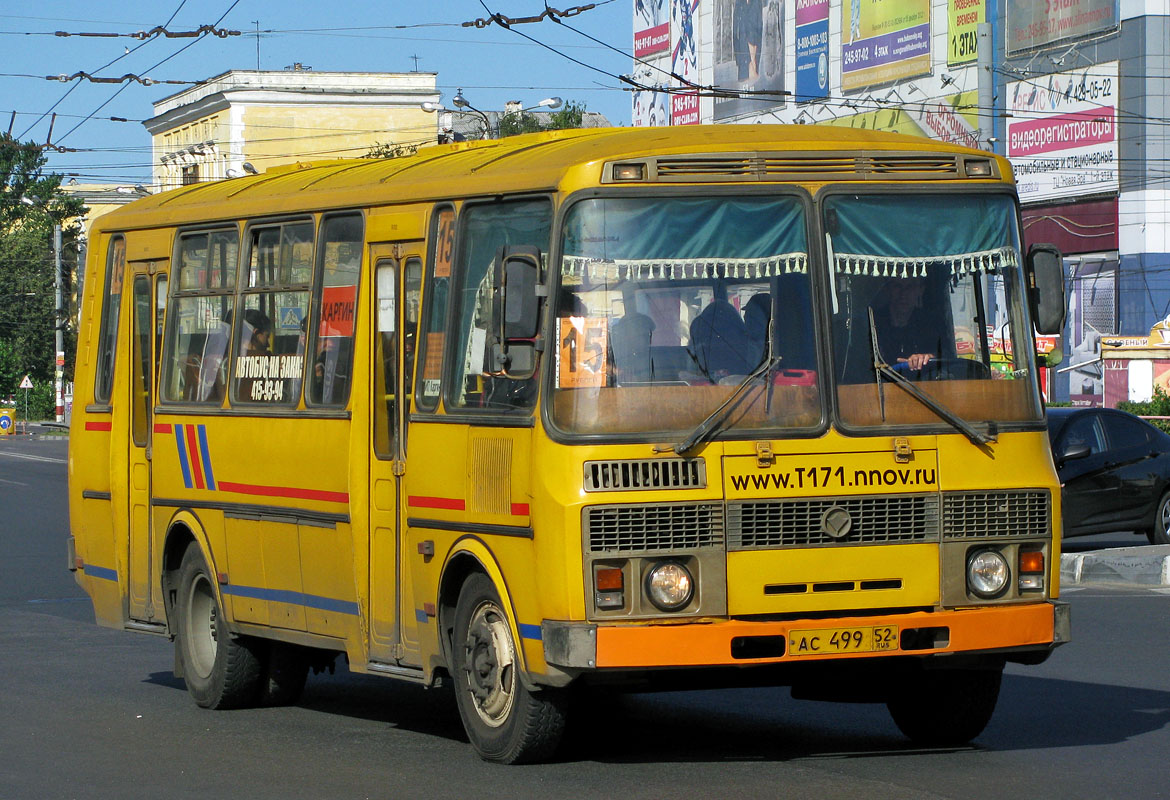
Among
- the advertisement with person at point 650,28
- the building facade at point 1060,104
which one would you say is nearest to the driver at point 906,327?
the building facade at point 1060,104

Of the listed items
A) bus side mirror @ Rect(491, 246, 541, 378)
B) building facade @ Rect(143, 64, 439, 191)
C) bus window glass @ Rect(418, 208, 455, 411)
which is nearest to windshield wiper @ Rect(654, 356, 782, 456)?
bus side mirror @ Rect(491, 246, 541, 378)

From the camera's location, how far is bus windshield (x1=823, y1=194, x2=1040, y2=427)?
8.28 metres

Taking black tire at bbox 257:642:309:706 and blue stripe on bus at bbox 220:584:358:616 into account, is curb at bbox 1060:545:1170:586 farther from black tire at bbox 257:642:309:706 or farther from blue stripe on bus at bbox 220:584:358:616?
blue stripe on bus at bbox 220:584:358:616

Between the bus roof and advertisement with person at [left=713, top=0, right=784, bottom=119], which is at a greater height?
advertisement with person at [left=713, top=0, right=784, bottom=119]

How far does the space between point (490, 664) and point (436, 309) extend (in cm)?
169

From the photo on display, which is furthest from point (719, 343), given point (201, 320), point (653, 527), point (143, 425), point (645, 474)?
point (143, 425)

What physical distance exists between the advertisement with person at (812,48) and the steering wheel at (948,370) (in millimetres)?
58478

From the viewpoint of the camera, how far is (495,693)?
8594 mm

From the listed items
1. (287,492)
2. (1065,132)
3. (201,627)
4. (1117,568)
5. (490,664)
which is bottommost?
(1117,568)

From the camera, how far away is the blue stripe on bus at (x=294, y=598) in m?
9.89

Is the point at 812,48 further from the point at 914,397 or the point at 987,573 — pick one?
the point at 987,573

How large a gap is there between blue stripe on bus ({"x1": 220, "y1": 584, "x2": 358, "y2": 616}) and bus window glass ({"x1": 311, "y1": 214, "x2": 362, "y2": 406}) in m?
0.97

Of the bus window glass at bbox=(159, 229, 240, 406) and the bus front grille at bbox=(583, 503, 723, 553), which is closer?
the bus front grille at bbox=(583, 503, 723, 553)

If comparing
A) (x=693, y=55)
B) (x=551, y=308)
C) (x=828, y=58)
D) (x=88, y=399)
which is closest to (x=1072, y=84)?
(x=828, y=58)
